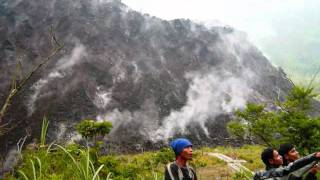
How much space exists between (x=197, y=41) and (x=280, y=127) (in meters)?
74.9

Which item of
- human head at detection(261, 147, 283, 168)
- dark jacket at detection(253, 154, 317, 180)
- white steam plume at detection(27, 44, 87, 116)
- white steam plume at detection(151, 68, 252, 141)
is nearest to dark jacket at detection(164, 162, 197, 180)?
dark jacket at detection(253, 154, 317, 180)

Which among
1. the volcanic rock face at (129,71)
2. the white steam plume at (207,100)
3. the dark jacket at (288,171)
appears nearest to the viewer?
the dark jacket at (288,171)

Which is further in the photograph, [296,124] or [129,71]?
[129,71]

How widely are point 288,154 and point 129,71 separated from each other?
69490 mm

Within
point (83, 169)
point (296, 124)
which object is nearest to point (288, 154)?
point (83, 169)

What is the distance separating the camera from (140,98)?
228 feet

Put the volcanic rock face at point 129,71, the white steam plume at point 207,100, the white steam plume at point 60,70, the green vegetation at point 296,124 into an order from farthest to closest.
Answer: the white steam plume at point 207,100 → the white steam plume at point 60,70 → the volcanic rock face at point 129,71 → the green vegetation at point 296,124

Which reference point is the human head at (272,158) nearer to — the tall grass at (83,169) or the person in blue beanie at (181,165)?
the person in blue beanie at (181,165)

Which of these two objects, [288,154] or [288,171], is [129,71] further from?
[288,171]

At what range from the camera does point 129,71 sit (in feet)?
244

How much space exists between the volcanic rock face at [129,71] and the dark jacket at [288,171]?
173ft

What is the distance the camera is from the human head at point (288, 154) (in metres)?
5.41

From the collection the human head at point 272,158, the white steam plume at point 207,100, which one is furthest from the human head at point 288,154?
the white steam plume at point 207,100

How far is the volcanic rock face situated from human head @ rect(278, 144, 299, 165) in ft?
172
